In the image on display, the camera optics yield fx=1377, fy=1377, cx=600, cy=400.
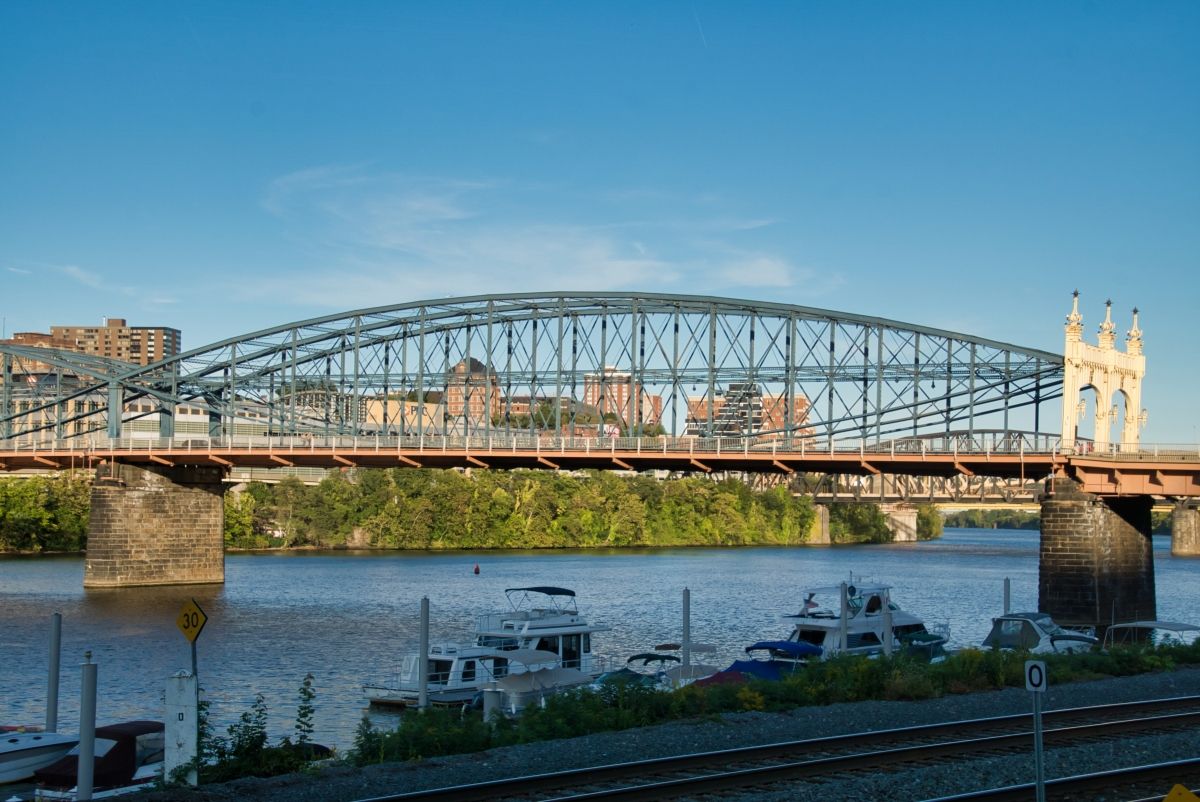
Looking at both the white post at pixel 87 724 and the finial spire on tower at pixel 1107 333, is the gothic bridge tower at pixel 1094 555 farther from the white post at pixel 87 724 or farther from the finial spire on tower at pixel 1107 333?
the white post at pixel 87 724

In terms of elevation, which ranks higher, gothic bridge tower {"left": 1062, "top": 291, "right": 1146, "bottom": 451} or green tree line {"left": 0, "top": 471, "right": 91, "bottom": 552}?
gothic bridge tower {"left": 1062, "top": 291, "right": 1146, "bottom": 451}

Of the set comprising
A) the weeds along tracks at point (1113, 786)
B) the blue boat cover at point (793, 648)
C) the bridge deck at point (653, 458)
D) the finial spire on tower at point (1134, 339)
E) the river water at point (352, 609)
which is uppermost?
the finial spire on tower at point (1134, 339)

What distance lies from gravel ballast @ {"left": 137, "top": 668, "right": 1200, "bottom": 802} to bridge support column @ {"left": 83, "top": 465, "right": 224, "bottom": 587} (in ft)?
225

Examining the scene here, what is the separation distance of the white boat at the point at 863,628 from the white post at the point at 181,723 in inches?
1049

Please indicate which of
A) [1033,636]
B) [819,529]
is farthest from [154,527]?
[819,529]

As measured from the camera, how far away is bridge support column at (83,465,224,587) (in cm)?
8919

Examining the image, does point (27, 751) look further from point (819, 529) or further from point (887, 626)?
point (819, 529)

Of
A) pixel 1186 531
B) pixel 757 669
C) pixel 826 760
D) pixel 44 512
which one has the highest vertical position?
pixel 44 512

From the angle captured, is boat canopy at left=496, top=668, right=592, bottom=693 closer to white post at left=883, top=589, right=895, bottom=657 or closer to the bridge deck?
white post at left=883, top=589, right=895, bottom=657

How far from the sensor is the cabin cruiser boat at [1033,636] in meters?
49.2

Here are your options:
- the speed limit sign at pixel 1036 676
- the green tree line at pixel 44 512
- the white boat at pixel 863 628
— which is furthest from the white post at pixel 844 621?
the green tree line at pixel 44 512

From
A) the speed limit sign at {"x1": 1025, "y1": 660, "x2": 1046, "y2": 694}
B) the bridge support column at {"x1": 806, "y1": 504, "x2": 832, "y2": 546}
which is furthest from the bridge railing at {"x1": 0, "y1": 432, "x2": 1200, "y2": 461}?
the bridge support column at {"x1": 806, "y1": 504, "x2": 832, "y2": 546}

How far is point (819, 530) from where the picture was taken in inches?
7771

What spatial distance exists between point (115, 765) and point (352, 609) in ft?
166
